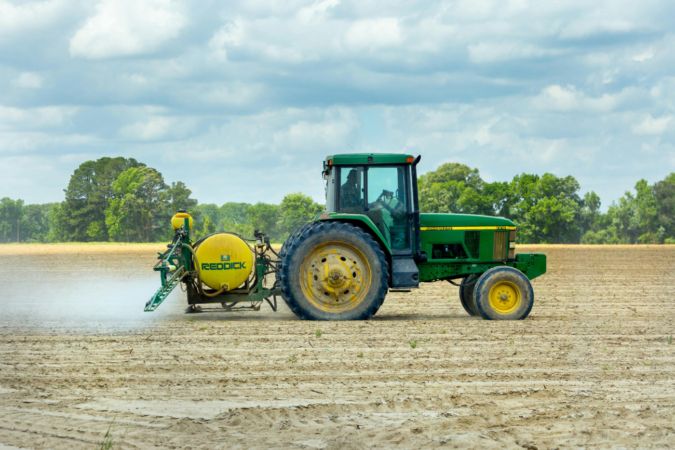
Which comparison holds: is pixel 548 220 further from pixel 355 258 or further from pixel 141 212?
pixel 355 258

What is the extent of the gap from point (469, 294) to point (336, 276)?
278cm

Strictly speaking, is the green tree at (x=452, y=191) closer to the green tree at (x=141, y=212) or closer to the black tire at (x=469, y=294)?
the green tree at (x=141, y=212)

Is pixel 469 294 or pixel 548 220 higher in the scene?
pixel 548 220

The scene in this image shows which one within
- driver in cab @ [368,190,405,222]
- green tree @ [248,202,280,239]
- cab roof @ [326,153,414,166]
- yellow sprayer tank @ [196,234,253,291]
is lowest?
yellow sprayer tank @ [196,234,253,291]

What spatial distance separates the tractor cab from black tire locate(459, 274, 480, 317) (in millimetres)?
1536

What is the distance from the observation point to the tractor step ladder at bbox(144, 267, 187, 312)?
9.63m

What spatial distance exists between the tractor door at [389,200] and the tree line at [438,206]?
46199mm

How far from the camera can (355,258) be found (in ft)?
32.9

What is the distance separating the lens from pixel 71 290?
16.1 metres

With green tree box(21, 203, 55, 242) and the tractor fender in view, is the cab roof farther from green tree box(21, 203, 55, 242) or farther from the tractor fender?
green tree box(21, 203, 55, 242)

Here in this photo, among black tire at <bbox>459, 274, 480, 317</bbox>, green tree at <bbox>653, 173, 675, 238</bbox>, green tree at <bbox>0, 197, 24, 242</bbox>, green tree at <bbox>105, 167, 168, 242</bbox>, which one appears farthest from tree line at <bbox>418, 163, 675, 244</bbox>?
green tree at <bbox>0, 197, 24, 242</bbox>

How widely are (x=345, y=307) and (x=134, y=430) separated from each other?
5336 millimetres

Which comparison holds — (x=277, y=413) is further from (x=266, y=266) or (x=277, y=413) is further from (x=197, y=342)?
(x=266, y=266)

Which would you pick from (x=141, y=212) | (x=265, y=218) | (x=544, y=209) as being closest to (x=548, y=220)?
(x=544, y=209)
